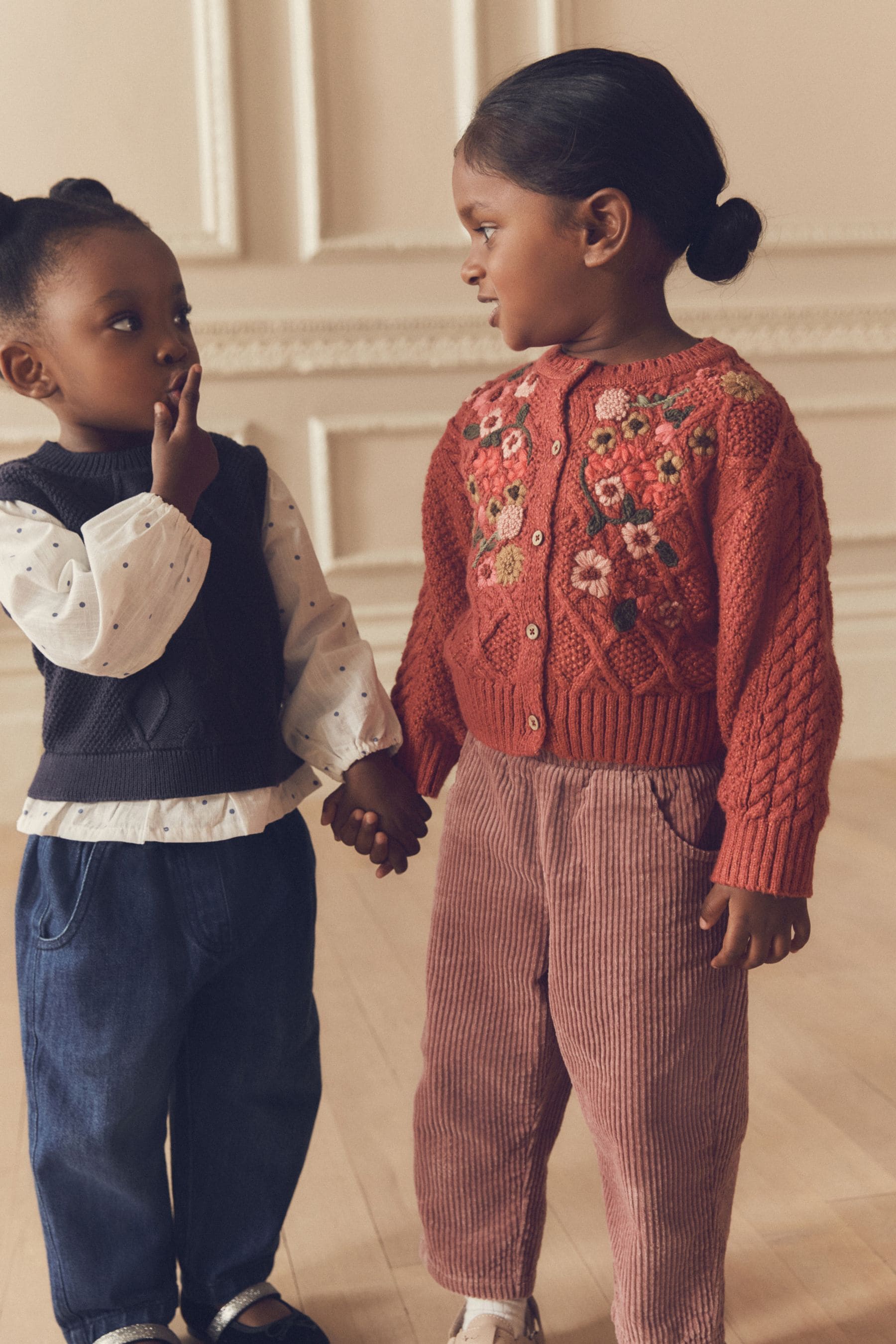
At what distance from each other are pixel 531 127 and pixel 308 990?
2.18 feet

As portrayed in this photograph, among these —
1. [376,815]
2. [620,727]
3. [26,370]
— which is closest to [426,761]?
[376,815]

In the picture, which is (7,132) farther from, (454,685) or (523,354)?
(454,685)

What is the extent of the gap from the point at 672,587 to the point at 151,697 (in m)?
0.37

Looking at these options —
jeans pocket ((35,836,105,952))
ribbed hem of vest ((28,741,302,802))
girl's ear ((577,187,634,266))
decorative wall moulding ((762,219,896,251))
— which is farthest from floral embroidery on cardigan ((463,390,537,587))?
decorative wall moulding ((762,219,896,251))

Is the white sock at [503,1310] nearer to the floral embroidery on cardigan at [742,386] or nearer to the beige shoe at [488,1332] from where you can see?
the beige shoe at [488,1332]

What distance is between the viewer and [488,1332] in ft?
3.38

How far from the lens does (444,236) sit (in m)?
2.54

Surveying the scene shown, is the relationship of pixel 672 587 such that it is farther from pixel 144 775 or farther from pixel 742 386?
pixel 144 775

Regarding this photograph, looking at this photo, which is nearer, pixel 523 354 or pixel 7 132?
pixel 7 132

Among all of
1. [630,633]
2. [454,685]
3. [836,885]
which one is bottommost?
[836,885]

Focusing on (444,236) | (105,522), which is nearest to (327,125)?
(444,236)

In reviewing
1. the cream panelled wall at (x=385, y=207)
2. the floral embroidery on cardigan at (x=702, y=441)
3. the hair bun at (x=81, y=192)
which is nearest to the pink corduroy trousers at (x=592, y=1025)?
the floral embroidery on cardigan at (x=702, y=441)

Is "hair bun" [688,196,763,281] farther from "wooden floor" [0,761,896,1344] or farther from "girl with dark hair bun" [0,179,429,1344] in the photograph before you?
"wooden floor" [0,761,896,1344]

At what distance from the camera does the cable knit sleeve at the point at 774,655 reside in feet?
2.74
